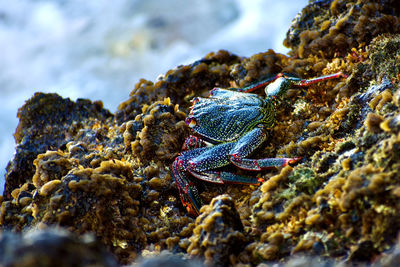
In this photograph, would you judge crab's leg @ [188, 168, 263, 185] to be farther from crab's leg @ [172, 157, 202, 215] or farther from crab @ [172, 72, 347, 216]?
crab's leg @ [172, 157, 202, 215]

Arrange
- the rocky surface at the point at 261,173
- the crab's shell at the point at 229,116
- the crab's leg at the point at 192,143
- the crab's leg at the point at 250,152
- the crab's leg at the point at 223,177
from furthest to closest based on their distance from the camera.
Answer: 1. the crab's leg at the point at 192,143
2. the crab's shell at the point at 229,116
3. the crab's leg at the point at 223,177
4. the crab's leg at the point at 250,152
5. the rocky surface at the point at 261,173

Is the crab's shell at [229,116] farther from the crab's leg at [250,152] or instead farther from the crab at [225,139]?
the crab's leg at [250,152]

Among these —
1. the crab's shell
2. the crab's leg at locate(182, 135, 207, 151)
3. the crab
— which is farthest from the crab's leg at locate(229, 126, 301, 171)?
the crab's leg at locate(182, 135, 207, 151)

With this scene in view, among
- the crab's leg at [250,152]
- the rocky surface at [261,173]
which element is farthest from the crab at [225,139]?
the rocky surface at [261,173]

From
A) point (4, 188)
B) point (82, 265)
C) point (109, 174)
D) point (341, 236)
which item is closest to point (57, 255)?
point (82, 265)

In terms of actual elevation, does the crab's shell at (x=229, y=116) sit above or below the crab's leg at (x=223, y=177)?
above

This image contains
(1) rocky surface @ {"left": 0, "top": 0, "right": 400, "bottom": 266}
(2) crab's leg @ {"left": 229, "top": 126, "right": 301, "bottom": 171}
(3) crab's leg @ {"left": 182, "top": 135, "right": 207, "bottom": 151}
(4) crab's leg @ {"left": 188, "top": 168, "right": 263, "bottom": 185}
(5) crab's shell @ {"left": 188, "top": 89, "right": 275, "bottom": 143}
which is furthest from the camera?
(3) crab's leg @ {"left": 182, "top": 135, "right": 207, "bottom": 151}
